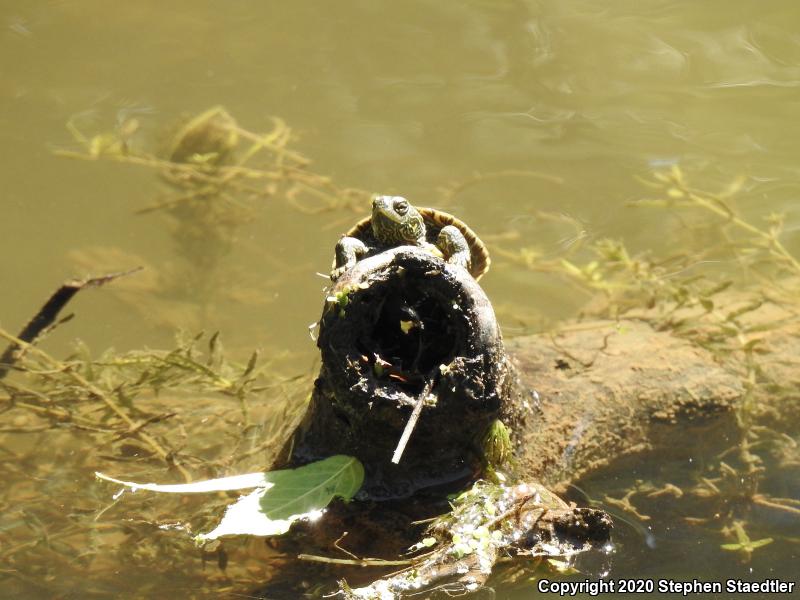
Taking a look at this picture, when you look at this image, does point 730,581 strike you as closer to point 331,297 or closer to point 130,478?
point 331,297

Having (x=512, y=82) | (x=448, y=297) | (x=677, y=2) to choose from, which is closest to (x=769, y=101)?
(x=677, y=2)

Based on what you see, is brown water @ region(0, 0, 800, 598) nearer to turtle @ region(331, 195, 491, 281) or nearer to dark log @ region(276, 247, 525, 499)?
turtle @ region(331, 195, 491, 281)

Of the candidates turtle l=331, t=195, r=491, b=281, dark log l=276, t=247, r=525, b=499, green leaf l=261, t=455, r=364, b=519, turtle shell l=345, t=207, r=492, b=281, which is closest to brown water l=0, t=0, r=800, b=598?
turtle shell l=345, t=207, r=492, b=281

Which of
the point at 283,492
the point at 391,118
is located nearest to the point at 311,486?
the point at 283,492

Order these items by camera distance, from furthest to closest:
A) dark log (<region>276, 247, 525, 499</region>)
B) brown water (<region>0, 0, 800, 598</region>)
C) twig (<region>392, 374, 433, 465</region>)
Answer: brown water (<region>0, 0, 800, 598</region>) → dark log (<region>276, 247, 525, 499</region>) → twig (<region>392, 374, 433, 465</region>)

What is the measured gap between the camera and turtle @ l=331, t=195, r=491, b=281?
394 cm

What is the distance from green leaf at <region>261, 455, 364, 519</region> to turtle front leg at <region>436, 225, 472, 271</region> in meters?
1.52

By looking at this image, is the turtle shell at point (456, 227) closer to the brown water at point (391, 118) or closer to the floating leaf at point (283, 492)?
the brown water at point (391, 118)

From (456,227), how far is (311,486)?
200 cm

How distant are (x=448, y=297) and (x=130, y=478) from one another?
6.82 feet

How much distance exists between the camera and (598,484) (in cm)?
347

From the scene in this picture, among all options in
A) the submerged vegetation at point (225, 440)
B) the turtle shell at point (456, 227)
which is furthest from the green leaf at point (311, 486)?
the turtle shell at point (456, 227)

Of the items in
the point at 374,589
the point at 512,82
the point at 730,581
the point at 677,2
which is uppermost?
the point at 677,2

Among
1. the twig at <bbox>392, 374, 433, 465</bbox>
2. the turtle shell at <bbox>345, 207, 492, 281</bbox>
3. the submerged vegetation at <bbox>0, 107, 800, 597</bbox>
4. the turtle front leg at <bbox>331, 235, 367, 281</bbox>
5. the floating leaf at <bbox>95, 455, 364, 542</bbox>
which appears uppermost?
the turtle front leg at <bbox>331, 235, 367, 281</bbox>
